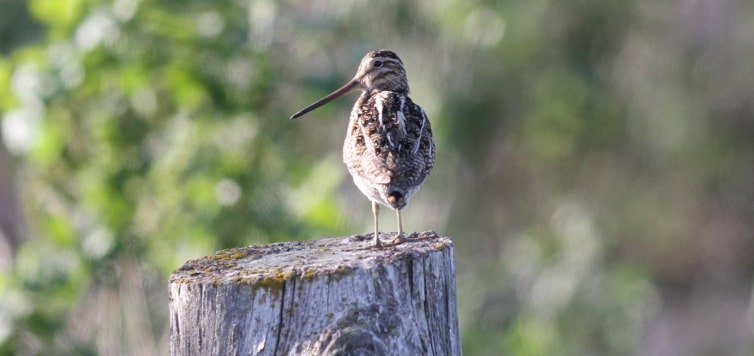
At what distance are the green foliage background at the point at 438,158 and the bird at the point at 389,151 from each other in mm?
1930

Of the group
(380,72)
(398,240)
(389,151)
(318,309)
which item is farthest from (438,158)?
(318,309)

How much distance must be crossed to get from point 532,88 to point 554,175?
54.7 inches

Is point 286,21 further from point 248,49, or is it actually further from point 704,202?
point 704,202

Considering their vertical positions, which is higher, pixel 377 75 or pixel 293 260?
pixel 377 75

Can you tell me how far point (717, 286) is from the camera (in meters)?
13.5

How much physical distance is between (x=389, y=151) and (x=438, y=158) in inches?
211

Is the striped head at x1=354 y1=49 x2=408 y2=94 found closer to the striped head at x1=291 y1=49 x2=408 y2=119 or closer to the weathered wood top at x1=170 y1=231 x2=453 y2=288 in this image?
the striped head at x1=291 y1=49 x2=408 y2=119

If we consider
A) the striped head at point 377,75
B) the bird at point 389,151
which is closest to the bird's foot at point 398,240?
the bird at point 389,151

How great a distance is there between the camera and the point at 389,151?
13.9 feet

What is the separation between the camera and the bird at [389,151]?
4090 mm

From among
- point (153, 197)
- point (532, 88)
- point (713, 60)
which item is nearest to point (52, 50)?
point (153, 197)

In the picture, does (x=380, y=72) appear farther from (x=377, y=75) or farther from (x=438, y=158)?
(x=438, y=158)

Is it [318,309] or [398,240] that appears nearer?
[318,309]

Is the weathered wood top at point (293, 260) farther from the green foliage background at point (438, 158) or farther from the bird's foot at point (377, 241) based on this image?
the green foliage background at point (438, 158)
